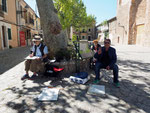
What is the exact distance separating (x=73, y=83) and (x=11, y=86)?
6.17 feet

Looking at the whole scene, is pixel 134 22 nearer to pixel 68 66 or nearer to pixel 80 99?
pixel 68 66

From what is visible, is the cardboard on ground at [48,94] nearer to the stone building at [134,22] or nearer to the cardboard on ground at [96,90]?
the cardboard on ground at [96,90]

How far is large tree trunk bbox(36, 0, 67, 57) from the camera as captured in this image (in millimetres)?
4672

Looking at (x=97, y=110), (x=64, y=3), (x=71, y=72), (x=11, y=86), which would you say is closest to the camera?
(x=97, y=110)

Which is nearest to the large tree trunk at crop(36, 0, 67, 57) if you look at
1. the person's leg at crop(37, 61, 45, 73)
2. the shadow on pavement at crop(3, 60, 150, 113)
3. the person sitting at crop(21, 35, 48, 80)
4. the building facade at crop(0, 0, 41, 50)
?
the person sitting at crop(21, 35, 48, 80)

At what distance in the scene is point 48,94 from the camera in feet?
9.48

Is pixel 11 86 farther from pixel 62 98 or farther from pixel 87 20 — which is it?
pixel 87 20

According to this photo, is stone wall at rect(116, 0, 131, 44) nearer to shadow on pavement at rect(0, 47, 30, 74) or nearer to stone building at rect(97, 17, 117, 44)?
stone building at rect(97, 17, 117, 44)

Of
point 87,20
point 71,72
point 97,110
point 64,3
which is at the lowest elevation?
point 97,110

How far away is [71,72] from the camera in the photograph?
447cm

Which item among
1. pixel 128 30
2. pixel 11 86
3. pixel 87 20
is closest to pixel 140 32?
pixel 128 30

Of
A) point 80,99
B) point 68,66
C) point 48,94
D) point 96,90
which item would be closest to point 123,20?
point 68,66

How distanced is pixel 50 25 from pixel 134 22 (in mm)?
21123

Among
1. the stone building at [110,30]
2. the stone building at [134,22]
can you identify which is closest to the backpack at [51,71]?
the stone building at [134,22]
